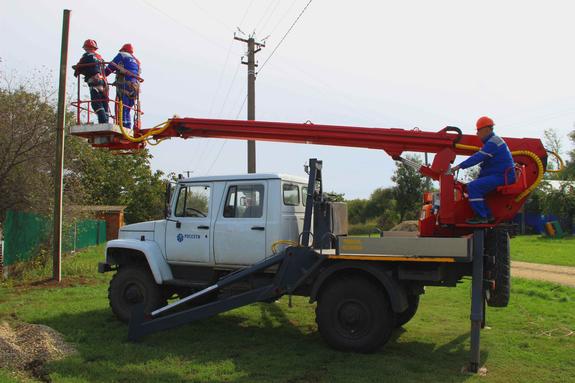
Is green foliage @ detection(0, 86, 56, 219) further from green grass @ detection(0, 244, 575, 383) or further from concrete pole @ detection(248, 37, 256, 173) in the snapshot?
concrete pole @ detection(248, 37, 256, 173)

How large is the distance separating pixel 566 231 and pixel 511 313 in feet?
108

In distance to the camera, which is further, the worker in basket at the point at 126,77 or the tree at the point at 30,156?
the tree at the point at 30,156

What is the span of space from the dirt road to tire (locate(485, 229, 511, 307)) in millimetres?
7912

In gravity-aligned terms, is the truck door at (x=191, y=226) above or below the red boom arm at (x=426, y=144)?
below

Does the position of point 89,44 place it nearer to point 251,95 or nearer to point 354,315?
point 354,315

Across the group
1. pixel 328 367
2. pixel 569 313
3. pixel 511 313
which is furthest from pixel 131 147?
pixel 569 313

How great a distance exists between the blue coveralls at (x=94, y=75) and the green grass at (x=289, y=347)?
3.78 m

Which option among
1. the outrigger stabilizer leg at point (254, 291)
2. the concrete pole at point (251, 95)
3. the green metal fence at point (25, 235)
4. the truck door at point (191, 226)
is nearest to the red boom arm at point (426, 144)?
the truck door at point (191, 226)

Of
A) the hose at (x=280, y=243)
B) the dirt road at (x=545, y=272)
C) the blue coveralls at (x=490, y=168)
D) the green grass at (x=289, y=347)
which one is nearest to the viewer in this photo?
the green grass at (x=289, y=347)

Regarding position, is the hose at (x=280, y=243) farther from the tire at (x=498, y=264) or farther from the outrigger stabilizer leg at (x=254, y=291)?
the tire at (x=498, y=264)

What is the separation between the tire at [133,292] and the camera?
854 centimetres

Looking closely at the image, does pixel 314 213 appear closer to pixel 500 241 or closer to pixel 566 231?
pixel 500 241

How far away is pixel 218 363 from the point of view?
6.53 m

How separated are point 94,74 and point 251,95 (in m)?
11.0
